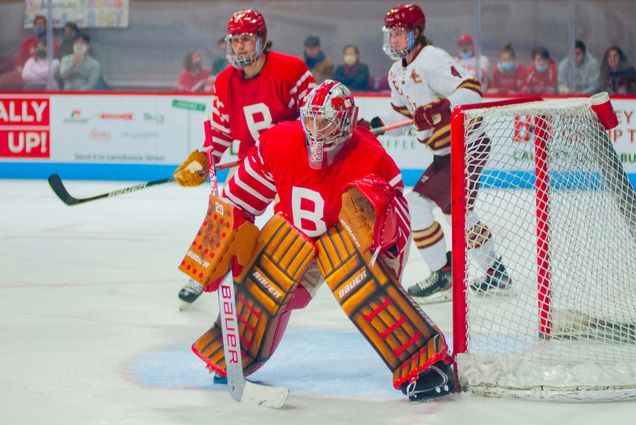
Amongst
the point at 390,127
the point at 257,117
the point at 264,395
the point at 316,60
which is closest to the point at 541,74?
the point at 316,60

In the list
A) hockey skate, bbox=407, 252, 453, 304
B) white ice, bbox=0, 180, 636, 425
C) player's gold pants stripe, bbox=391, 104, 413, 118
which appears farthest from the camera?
player's gold pants stripe, bbox=391, 104, 413, 118

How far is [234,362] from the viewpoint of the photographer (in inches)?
109

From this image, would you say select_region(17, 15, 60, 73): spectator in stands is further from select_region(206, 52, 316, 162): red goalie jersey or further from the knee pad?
the knee pad

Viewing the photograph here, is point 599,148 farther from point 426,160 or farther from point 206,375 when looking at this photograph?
point 426,160

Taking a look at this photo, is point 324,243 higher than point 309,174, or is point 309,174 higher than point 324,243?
point 309,174

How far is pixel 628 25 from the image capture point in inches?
351

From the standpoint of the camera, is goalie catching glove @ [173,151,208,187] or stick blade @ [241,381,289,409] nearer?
stick blade @ [241,381,289,409]

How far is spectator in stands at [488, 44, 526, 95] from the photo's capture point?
895 centimetres

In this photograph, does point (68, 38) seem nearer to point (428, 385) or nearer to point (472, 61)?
point (472, 61)

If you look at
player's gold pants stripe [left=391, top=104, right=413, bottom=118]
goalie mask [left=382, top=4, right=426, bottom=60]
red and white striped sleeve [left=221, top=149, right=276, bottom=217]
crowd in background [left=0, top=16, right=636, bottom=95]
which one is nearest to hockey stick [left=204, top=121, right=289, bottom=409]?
red and white striped sleeve [left=221, top=149, right=276, bottom=217]

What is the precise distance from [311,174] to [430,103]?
137cm

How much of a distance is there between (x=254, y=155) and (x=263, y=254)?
0.92 feet

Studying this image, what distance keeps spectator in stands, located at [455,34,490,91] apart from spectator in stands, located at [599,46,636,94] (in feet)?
3.06

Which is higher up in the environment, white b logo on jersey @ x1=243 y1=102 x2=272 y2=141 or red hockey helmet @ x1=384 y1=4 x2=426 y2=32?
red hockey helmet @ x1=384 y1=4 x2=426 y2=32
